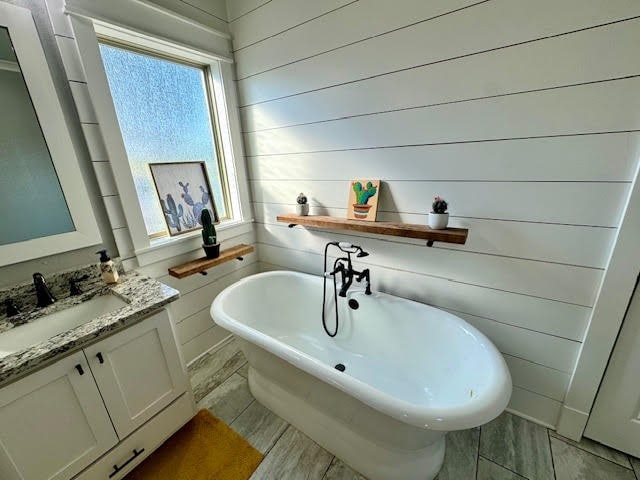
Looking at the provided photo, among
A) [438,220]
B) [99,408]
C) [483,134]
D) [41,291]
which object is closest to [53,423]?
[99,408]

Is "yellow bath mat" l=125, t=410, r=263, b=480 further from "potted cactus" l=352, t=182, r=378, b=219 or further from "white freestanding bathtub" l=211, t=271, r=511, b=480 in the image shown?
"potted cactus" l=352, t=182, r=378, b=219

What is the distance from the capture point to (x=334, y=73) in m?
1.45

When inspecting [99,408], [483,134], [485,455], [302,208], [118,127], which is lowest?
[485,455]

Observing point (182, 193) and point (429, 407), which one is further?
point (182, 193)

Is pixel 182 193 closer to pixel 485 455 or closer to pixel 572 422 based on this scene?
pixel 485 455

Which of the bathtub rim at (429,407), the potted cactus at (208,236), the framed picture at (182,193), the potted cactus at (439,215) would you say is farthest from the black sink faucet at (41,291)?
the potted cactus at (439,215)

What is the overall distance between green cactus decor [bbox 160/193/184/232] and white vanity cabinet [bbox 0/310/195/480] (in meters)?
0.73

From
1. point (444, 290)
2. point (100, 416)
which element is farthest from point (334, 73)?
point (100, 416)

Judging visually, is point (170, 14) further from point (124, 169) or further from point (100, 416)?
point (100, 416)

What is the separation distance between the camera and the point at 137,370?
3.76 feet

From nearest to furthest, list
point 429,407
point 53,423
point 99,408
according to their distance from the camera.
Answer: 1. point 429,407
2. point 53,423
3. point 99,408

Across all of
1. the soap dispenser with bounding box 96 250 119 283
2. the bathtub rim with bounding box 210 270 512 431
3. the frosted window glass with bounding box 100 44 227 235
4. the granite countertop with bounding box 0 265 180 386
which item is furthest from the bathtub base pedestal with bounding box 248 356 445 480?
the frosted window glass with bounding box 100 44 227 235

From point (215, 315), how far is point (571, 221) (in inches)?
67.7

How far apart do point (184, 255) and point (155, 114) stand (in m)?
0.90
